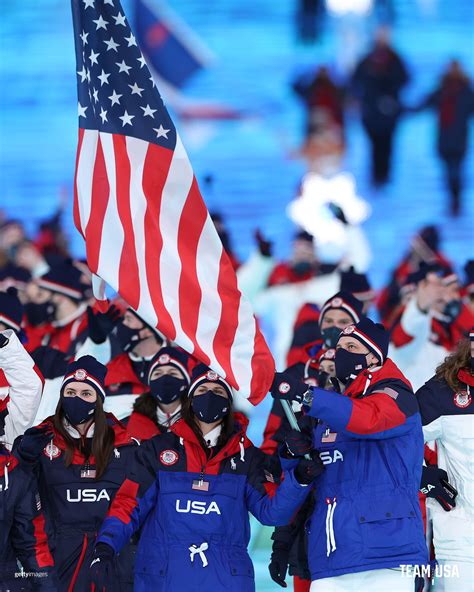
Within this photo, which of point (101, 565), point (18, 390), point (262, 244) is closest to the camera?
point (101, 565)

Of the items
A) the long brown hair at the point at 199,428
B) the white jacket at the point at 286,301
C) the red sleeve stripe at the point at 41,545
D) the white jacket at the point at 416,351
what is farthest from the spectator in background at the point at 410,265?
the red sleeve stripe at the point at 41,545

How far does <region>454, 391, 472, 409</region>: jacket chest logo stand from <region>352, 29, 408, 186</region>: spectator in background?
53.3 ft

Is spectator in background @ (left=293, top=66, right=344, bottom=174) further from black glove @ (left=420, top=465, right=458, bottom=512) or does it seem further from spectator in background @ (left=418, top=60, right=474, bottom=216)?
black glove @ (left=420, top=465, right=458, bottom=512)

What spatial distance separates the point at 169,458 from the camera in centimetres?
748

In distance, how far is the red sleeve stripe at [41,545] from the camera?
7.32 m

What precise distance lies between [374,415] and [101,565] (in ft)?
4.81

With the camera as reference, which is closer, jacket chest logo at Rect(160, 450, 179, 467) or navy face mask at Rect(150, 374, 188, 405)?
jacket chest logo at Rect(160, 450, 179, 467)

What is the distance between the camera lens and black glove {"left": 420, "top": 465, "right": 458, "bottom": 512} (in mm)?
7664

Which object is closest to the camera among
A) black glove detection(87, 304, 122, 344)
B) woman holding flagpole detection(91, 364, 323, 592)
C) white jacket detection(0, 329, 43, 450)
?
woman holding flagpole detection(91, 364, 323, 592)

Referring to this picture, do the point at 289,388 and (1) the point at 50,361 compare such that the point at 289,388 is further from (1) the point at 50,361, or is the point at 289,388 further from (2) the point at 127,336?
(2) the point at 127,336

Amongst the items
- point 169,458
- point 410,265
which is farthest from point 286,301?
point 169,458

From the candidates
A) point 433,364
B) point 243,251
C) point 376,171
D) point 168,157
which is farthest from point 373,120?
point 168,157

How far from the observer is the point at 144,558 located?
7371 millimetres

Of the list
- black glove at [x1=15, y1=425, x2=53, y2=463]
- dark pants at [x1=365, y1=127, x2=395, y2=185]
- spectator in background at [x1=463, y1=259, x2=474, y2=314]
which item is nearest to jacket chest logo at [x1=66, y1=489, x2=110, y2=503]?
black glove at [x1=15, y1=425, x2=53, y2=463]
